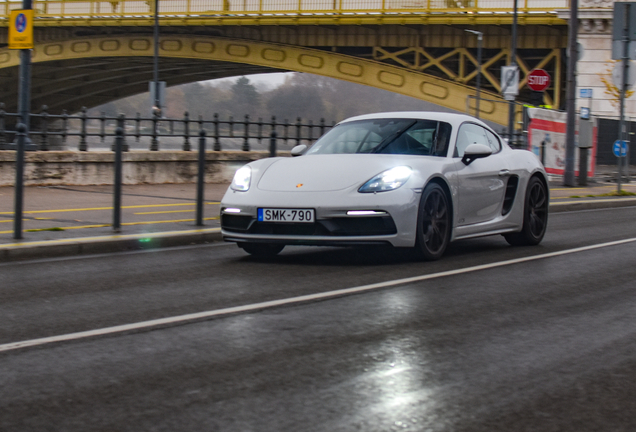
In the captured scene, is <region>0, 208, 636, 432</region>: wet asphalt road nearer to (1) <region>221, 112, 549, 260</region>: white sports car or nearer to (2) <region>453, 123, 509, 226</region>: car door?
(1) <region>221, 112, 549, 260</region>: white sports car

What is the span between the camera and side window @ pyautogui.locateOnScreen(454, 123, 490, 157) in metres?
8.20

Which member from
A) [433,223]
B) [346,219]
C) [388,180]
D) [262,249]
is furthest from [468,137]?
[262,249]

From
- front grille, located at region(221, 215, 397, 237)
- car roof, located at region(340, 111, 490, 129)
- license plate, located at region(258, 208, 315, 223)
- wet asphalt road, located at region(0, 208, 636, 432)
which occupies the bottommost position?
wet asphalt road, located at region(0, 208, 636, 432)

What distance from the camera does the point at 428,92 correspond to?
41.7 m

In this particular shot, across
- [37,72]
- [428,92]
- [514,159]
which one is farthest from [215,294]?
[37,72]

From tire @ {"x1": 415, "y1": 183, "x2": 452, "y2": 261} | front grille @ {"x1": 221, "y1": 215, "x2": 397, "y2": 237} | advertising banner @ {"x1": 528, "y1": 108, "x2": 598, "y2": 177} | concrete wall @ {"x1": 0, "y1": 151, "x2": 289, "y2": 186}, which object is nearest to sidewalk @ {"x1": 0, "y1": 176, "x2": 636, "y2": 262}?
concrete wall @ {"x1": 0, "y1": 151, "x2": 289, "y2": 186}

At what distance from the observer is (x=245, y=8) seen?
4428 centimetres

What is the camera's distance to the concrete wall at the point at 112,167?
15.5m

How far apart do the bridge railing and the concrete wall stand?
21709 mm

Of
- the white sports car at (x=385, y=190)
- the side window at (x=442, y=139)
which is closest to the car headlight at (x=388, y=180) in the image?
the white sports car at (x=385, y=190)

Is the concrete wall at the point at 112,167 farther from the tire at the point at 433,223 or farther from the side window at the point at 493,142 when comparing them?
the tire at the point at 433,223

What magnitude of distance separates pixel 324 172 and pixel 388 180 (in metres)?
0.54

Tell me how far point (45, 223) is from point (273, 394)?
6.70m

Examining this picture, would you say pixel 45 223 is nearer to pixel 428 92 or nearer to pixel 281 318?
pixel 281 318
